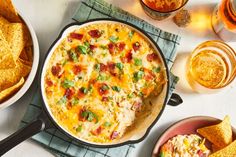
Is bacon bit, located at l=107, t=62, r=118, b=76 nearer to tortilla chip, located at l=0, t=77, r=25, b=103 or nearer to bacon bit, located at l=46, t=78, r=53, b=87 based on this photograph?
bacon bit, located at l=46, t=78, r=53, b=87

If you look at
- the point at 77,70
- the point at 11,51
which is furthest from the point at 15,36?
the point at 77,70

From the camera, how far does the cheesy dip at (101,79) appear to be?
7.50ft

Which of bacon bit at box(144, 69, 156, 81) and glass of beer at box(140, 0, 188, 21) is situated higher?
glass of beer at box(140, 0, 188, 21)

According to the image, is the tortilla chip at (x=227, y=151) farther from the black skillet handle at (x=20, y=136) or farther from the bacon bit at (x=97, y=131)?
the black skillet handle at (x=20, y=136)

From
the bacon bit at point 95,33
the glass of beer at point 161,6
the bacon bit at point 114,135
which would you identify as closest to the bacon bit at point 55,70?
the bacon bit at point 95,33

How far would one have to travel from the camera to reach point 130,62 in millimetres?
2350

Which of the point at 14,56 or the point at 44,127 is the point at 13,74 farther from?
the point at 44,127

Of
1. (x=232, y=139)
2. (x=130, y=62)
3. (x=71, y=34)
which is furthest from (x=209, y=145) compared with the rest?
(x=71, y=34)

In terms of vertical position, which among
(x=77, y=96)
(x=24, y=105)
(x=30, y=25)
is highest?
(x=30, y=25)

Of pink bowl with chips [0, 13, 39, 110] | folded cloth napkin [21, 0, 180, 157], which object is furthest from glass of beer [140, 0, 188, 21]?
pink bowl with chips [0, 13, 39, 110]

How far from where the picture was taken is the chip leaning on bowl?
7.09 feet

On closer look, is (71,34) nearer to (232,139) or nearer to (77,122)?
(77,122)

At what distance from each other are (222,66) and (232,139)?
35 cm

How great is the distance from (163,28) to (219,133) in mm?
563
